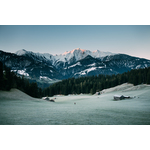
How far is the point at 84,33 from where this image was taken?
12852 mm

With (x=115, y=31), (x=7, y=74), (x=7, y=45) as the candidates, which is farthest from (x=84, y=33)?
(x=7, y=74)

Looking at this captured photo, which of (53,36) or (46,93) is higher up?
(53,36)

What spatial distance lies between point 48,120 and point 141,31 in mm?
10513

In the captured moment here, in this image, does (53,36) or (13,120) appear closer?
(13,120)

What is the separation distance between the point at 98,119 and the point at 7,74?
57.0ft

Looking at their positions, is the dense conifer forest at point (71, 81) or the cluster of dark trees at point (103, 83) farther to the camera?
the cluster of dark trees at point (103, 83)

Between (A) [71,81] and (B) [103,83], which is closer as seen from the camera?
(B) [103,83]

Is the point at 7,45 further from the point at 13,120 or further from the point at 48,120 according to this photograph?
the point at 48,120

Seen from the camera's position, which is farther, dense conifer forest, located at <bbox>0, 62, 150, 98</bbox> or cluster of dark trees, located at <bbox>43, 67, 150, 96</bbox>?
cluster of dark trees, located at <bbox>43, 67, 150, 96</bbox>
